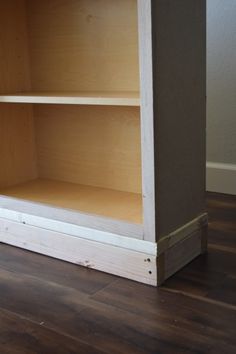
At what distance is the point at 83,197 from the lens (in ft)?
5.68

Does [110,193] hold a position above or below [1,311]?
above

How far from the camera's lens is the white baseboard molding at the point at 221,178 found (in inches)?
89.9

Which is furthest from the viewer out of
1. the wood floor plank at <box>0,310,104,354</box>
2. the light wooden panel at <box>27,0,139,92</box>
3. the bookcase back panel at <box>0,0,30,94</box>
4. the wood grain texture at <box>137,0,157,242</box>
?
the bookcase back panel at <box>0,0,30,94</box>

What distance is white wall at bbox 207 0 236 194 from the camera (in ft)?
7.14

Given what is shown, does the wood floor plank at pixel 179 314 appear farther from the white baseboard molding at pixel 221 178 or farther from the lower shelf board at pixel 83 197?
the white baseboard molding at pixel 221 178

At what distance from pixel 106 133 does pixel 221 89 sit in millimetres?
696

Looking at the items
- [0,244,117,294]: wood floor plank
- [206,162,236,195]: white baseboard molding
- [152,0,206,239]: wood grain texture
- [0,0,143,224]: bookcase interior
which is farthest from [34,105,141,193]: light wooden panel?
[206,162,236,195]: white baseboard molding

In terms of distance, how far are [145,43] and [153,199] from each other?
15.4 inches

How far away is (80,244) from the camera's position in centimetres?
154

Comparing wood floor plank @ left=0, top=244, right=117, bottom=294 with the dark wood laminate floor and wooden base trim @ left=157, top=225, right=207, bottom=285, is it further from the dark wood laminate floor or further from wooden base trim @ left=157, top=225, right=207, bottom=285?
wooden base trim @ left=157, top=225, right=207, bottom=285

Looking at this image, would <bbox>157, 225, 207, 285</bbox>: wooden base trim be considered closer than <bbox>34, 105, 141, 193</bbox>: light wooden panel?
Yes

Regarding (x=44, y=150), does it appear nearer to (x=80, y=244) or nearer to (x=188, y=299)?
(x=80, y=244)

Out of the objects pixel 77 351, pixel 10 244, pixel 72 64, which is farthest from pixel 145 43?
pixel 10 244

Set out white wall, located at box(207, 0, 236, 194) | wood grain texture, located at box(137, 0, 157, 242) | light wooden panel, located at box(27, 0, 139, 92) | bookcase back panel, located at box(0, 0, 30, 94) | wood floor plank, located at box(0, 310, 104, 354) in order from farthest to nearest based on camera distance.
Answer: white wall, located at box(207, 0, 236, 194) < bookcase back panel, located at box(0, 0, 30, 94) < light wooden panel, located at box(27, 0, 139, 92) < wood grain texture, located at box(137, 0, 157, 242) < wood floor plank, located at box(0, 310, 104, 354)
